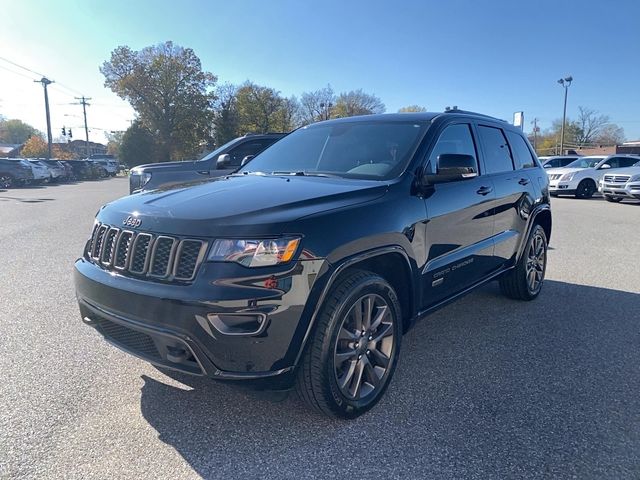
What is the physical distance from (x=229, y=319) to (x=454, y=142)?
2.48 m

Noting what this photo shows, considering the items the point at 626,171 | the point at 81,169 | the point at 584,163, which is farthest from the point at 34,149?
the point at 626,171

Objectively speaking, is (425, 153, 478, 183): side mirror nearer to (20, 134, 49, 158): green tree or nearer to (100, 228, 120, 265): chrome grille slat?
(100, 228, 120, 265): chrome grille slat

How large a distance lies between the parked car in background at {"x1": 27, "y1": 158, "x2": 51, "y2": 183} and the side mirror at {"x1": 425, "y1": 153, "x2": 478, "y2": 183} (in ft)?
101

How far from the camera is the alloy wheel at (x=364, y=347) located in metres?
2.70

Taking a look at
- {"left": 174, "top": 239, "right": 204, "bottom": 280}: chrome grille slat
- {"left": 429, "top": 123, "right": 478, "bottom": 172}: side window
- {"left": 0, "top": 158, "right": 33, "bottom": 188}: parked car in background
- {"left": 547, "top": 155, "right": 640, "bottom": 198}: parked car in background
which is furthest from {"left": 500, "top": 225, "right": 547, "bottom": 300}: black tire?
{"left": 0, "top": 158, "right": 33, "bottom": 188}: parked car in background

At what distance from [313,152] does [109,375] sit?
7.63ft

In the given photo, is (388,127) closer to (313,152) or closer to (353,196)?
(313,152)

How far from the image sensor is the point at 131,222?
2648 millimetres

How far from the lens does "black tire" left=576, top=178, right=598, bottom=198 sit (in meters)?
18.3

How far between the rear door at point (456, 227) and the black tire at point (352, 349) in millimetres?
491

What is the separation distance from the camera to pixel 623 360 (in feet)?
11.7

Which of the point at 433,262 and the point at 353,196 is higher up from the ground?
the point at 353,196

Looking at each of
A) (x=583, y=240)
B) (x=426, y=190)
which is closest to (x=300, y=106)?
(x=583, y=240)

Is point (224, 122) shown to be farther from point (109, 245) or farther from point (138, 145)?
point (109, 245)
